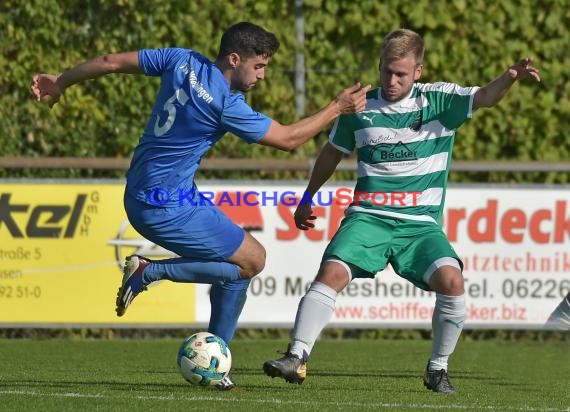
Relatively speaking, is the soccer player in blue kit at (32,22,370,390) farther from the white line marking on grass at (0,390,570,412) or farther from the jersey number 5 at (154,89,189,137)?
the white line marking on grass at (0,390,570,412)

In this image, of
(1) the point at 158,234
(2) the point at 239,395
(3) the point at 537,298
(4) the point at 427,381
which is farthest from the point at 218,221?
(3) the point at 537,298

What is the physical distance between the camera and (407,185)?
304 inches

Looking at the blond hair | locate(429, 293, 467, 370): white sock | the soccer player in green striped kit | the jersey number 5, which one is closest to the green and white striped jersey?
the soccer player in green striped kit

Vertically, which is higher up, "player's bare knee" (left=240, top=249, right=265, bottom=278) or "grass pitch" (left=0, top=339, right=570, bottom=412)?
"player's bare knee" (left=240, top=249, right=265, bottom=278)

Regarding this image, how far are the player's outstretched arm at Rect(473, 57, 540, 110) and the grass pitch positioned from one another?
5.49ft

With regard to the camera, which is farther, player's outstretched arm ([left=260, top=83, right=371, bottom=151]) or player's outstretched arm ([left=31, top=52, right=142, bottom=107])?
player's outstretched arm ([left=31, top=52, right=142, bottom=107])

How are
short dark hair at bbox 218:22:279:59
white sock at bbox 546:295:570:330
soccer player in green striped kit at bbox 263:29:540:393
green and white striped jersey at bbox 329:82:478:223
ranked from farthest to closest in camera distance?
1. white sock at bbox 546:295:570:330
2. green and white striped jersey at bbox 329:82:478:223
3. soccer player in green striped kit at bbox 263:29:540:393
4. short dark hair at bbox 218:22:279:59

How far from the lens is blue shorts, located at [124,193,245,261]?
763 centimetres

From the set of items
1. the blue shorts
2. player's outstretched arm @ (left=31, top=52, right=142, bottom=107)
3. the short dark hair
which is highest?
the short dark hair

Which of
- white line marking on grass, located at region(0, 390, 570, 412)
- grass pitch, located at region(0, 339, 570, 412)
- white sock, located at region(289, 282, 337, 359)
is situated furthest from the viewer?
white sock, located at region(289, 282, 337, 359)

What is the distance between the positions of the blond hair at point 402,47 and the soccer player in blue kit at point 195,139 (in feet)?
0.94

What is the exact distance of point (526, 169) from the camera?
1317 cm

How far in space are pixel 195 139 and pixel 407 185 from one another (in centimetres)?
124

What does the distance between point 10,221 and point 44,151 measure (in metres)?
1.38
